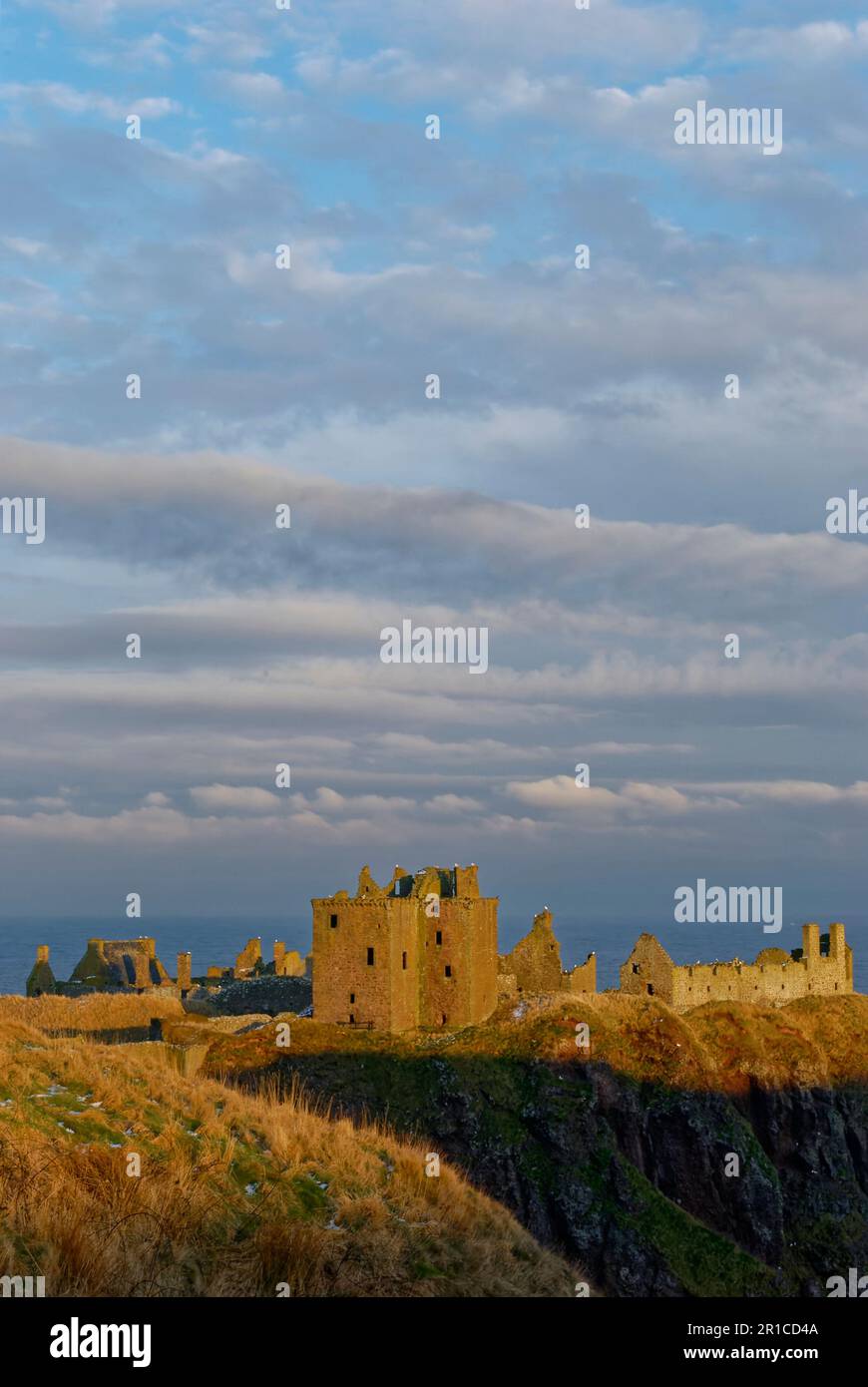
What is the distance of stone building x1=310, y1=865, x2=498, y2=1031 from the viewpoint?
64.7 metres

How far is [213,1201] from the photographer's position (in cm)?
1570

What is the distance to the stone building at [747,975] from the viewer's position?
259 ft

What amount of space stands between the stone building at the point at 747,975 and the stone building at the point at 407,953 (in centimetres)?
1249

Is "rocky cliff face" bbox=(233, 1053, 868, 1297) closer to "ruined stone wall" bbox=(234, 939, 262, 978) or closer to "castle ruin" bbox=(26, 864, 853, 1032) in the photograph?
"castle ruin" bbox=(26, 864, 853, 1032)

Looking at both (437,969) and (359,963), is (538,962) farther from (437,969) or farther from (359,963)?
(359,963)

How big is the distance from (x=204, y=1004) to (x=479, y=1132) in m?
26.1

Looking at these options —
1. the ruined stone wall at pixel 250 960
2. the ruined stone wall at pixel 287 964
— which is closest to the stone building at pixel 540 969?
the ruined stone wall at pixel 287 964

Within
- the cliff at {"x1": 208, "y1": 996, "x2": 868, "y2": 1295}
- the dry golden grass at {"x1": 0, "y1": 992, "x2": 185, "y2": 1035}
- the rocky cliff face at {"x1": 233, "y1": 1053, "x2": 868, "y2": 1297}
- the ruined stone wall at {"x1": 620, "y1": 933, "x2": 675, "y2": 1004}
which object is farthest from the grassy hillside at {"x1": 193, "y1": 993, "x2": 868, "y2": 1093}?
the dry golden grass at {"x1": 0, "y1": 992, "x2": 185, "y2": 1035}

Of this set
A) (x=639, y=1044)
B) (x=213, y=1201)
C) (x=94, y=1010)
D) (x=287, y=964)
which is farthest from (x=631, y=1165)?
(x=213, y=1201)

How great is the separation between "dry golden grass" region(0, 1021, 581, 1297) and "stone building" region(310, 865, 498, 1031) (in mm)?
39838
